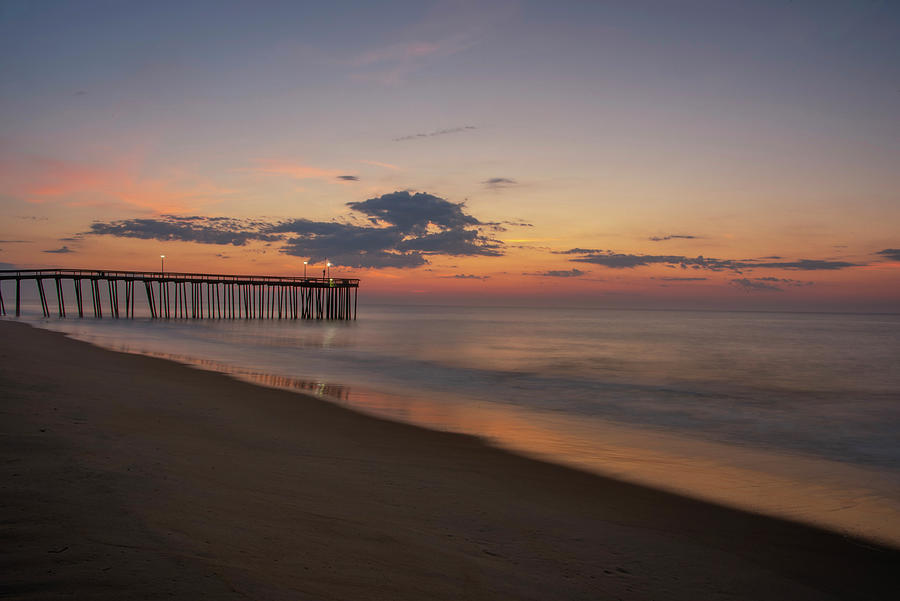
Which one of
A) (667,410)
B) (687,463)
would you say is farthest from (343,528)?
(667,410)

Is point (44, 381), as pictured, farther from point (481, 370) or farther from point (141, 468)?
point (481, 370)

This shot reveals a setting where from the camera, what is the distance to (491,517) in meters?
5.05

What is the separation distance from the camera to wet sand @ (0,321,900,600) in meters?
3.12

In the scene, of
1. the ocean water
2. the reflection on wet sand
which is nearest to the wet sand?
the reflection on wet sand

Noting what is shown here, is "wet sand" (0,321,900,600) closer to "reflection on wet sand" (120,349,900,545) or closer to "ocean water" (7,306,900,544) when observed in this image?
"reflection on wet sand" (120,349,900,545)

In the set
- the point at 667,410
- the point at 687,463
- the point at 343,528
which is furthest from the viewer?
the point at 667,410

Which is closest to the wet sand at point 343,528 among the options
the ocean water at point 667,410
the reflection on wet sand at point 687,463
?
the reflection on wet sand at point 687,463

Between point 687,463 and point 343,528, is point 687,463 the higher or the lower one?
the lower one

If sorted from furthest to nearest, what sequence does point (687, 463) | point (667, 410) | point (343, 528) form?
1. point (667, 410)
2. point (687, 463)
3. point (343, 528)

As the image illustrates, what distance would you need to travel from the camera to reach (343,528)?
4.16 meters

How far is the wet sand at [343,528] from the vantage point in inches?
123

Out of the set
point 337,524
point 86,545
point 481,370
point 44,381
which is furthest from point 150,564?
point 481,370

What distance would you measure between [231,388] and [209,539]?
10.7 m

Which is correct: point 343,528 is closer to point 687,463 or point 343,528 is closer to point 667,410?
point 687,463
